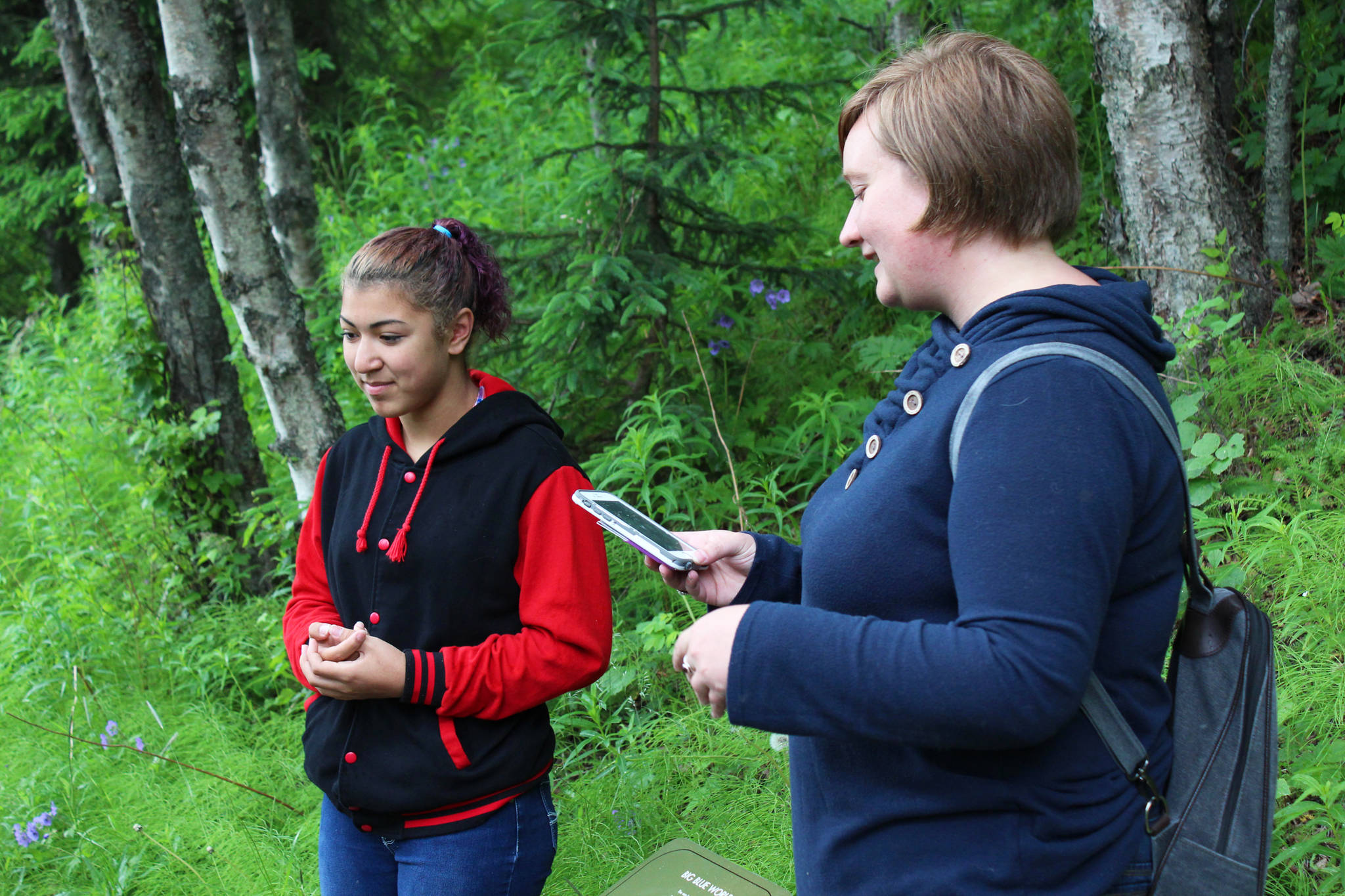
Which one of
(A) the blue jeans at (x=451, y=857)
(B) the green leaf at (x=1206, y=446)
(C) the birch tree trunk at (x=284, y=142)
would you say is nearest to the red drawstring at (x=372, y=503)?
(A) the blue jeans at (x=451, y=857)

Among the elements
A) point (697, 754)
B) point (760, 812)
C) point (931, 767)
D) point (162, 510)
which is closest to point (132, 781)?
point (162, 510)

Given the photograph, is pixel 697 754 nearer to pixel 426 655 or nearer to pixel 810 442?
pixel 426 655

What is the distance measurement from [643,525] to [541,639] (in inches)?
19.1

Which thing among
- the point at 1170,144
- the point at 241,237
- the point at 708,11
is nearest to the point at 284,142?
the point at 241,237

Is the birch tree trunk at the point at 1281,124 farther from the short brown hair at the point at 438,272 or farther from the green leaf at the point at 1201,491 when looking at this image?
the short brown hair at the point at 438,272

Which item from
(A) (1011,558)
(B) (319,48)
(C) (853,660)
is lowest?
(C) (853,660)

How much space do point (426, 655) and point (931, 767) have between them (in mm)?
1080

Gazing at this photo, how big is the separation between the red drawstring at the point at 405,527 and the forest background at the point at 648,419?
1.34 m

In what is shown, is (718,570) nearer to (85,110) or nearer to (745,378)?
(745,378)

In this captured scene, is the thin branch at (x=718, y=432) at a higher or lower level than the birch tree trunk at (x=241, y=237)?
lower

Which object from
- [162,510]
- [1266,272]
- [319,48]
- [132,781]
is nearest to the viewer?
[132,781]

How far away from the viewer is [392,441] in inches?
84.5

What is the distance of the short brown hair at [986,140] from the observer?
1175 millimetres

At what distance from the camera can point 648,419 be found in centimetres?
420
